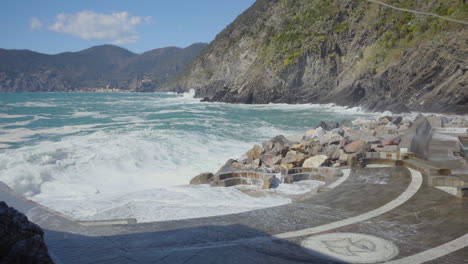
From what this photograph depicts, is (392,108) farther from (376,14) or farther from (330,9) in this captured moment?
(330,9)

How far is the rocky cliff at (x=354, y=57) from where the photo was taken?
33.1 meters

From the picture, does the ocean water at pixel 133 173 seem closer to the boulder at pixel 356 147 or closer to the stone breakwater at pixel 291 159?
the stone breakwater at pixel 291 159

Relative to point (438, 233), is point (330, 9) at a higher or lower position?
higher

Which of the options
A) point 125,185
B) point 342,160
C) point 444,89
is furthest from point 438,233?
point 444,89

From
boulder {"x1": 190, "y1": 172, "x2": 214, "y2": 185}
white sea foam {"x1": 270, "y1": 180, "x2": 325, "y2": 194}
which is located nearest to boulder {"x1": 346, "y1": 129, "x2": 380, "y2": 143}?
white sea foam {"x1": 270, "y1": 180, "x2": 325, "y2": 194}

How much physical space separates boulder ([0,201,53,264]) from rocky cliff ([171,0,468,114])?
30.9 metres

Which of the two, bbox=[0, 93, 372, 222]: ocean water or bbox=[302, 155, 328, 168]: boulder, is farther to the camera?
bbox=[302, 155, 328, 168]: boulder

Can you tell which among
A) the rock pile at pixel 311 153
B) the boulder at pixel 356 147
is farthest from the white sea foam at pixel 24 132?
the boulder at pixel 356 147

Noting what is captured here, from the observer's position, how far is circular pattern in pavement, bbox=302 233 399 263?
465cm

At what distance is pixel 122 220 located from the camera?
6.35m

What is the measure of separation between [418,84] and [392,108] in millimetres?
3216

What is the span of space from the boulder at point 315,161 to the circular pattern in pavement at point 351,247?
5.79 m

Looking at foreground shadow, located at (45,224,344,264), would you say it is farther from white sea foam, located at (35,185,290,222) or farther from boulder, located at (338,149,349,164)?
boulder, located at (338,149,349,164)

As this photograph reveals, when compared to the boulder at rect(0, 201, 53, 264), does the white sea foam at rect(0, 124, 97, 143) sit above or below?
below
